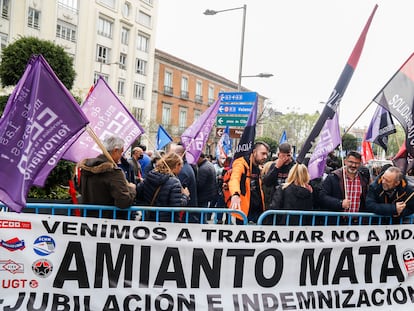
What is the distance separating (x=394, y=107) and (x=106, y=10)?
38.2 metres

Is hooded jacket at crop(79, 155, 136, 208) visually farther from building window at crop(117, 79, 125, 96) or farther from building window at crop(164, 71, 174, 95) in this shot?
building window at crop(164, 71, 174, 95)

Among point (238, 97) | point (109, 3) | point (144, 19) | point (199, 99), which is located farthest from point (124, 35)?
point (238, 97)

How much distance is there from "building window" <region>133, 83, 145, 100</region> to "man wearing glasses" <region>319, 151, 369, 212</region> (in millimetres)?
39064

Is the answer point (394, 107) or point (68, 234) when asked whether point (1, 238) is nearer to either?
point (68, 234)

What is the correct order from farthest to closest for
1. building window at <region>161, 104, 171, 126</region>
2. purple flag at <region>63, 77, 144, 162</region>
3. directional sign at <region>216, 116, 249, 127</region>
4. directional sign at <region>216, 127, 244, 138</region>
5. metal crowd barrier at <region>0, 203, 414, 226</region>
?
building window at <region>161, 104, 171, 126</region>, directional sign at <region>216, 127, 244, 138</region>, directional sign at <region>216, 116, 249, 127</region>, purple flag at <region>63, 77, 144, 162</region>, metal crowd barrier at <region>0, 203, 414, 226</region>

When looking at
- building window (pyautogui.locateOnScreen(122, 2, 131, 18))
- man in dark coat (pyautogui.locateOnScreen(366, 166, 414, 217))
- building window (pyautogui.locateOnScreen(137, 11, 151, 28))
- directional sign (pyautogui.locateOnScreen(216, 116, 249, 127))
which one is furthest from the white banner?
building window (pyautogui.locateOnScreen(137, 11, 151, 28))

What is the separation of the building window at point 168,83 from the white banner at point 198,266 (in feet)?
149

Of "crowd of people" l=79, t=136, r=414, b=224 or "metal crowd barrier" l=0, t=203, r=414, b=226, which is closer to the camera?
"metal crowd barrier" l=0, t=203, r=414, b=226

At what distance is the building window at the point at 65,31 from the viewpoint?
34.7 metres

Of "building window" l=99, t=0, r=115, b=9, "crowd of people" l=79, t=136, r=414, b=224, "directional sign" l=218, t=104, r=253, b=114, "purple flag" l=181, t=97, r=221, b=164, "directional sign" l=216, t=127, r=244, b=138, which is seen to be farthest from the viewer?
"building window" l=99, t=0, r=115, b=9

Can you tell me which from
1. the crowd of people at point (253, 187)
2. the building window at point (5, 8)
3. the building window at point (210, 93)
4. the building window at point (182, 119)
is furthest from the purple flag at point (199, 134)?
the building window at point (210, 93)

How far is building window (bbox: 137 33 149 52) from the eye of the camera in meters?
43.6

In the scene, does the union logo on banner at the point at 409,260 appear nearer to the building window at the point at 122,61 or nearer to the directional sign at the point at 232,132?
the directional sign at the point at 232,132

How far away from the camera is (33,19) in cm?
3250
